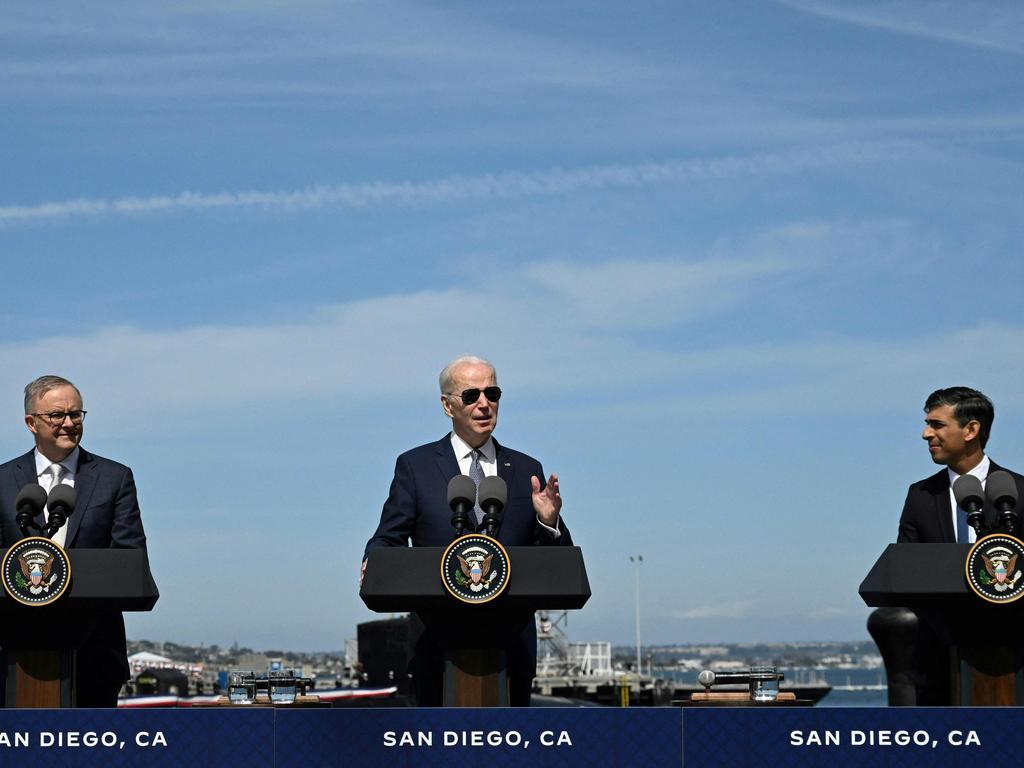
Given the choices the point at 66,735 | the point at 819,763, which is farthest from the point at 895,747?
the point at 66,735

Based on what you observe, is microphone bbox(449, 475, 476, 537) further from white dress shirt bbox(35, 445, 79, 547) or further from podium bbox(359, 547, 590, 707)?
white dress shirt bbox(35, 445, 79, 547)

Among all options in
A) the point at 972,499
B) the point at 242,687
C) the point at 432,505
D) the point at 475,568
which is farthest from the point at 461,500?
the point at 972,499

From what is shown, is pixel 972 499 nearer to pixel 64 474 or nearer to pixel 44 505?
pixel 44 505

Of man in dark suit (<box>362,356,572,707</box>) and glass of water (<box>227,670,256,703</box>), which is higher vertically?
man in dark suit (<box>362,356,572,707</box>)

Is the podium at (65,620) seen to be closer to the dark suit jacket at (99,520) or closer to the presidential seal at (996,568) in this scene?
the dark suit jacket at (99,520)

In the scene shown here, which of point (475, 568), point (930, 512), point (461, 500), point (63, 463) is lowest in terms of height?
point (475, 568)

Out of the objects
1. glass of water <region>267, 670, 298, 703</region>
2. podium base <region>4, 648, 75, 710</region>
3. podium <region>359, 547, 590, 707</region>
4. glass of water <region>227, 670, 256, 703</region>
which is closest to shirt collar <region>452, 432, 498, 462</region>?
podium <region>359, 547, 590, 707</region>

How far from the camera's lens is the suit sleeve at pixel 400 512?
8547 millimetres

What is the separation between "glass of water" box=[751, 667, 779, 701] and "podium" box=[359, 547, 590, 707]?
117 centimetres

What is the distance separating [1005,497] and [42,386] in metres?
5.25

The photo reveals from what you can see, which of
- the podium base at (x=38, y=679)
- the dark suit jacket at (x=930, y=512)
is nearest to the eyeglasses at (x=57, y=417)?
the podium base at (x=38, y=679)

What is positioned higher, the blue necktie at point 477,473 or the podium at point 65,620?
the blue necktie at point 477,473

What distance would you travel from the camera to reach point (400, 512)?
8.59 m

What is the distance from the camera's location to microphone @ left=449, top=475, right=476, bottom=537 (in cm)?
762
